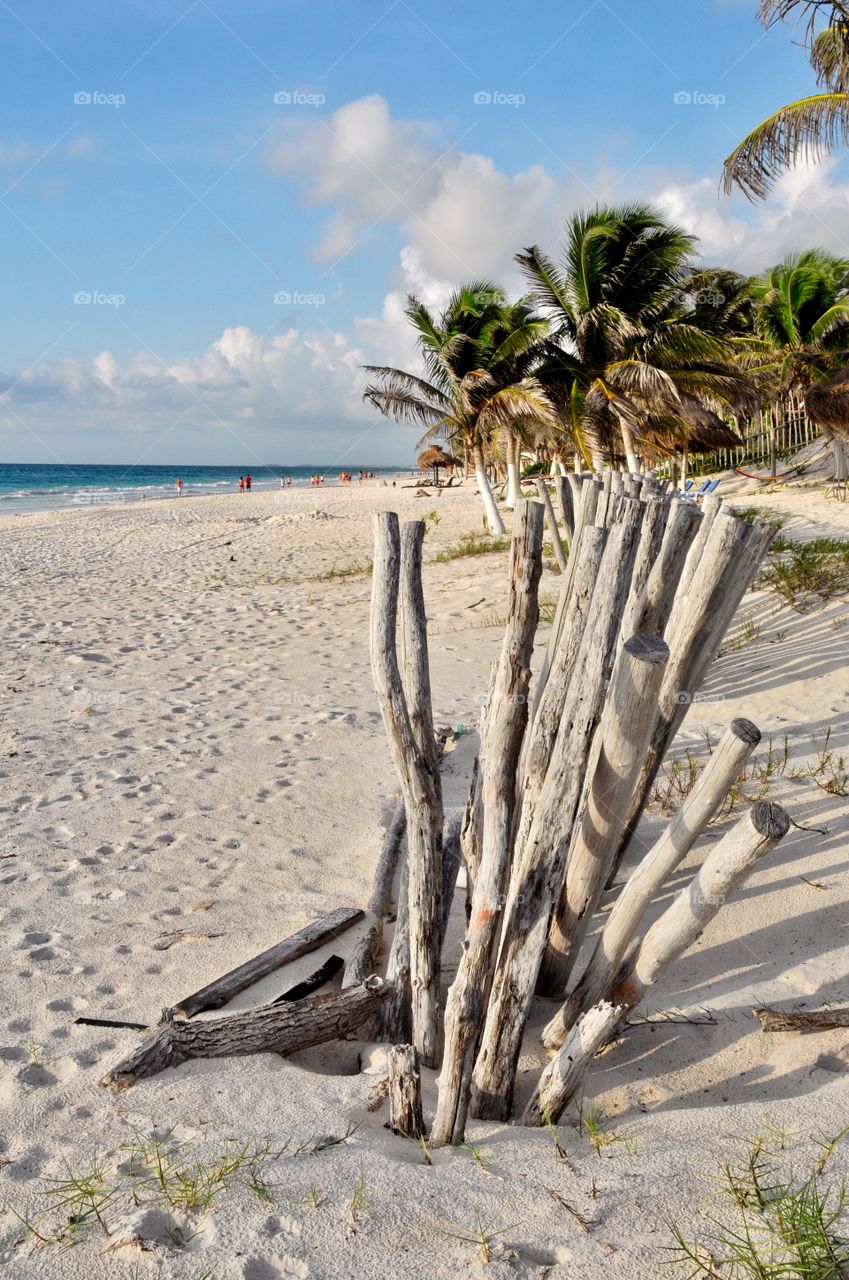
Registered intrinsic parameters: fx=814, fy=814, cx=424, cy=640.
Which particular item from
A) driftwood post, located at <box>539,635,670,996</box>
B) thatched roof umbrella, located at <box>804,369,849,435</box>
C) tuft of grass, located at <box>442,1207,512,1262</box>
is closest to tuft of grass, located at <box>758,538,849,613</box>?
driftwood post, located at <box>539,635,670,996</box>

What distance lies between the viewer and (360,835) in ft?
16.3

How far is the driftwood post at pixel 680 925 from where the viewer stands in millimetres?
2336

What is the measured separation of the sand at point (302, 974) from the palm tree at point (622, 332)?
10481mm

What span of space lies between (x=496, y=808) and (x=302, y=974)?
1.33m

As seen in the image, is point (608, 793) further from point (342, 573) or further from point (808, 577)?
point (342, 573)

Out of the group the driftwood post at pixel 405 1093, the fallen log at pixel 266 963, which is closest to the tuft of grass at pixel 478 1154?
the driftwood post at pixel 405 1093

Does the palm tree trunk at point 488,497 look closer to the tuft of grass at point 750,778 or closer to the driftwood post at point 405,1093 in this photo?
the tuft of grass at point 750,778

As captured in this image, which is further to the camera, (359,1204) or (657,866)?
(657,866)

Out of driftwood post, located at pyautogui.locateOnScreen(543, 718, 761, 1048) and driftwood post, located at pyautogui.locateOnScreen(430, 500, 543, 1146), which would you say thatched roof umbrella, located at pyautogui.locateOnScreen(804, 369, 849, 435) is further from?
driftwood post, located at pyautogui.locateOnScreen(543, 718, 761, 1048)

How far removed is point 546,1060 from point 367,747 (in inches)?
143

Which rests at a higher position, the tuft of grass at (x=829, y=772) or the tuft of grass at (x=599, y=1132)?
the tuft of grass at (x=829, y=772)

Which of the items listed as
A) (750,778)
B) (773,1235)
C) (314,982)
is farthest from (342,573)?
(773,1235)

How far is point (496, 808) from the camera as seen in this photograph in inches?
109

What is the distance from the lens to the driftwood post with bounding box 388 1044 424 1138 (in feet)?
7.94
